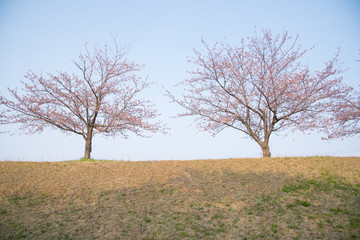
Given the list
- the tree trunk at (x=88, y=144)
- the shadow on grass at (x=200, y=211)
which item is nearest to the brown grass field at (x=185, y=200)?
the shadow on grass at (x=200, y=211)

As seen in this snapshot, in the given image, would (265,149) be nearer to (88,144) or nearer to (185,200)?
(185,200)

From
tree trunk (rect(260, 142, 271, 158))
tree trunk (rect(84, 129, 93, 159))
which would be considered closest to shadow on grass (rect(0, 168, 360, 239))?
tree trunk (rect(260, 142, 271, 158))

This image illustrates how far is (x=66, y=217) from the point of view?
12328mm

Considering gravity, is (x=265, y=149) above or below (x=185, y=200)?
above

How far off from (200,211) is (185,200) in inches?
47.0

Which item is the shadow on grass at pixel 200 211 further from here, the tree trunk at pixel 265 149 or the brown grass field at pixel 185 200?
the tree trunk at pixel 265 149

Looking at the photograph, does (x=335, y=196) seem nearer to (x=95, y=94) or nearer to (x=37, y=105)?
(x=95, y=94)

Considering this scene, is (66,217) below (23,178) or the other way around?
below

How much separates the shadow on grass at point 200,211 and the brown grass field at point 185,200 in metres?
0.04

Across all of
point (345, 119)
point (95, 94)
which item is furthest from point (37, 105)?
point (345, 119)

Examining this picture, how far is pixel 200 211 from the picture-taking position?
469 inches

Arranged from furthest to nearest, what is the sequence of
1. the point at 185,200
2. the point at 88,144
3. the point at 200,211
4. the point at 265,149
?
the point at 88,144 → the point at 265,149 → the point at 185,200 → the point at 200,211

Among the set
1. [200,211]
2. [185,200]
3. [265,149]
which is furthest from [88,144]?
[265,149]

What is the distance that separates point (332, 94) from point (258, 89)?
5998 millimetres
